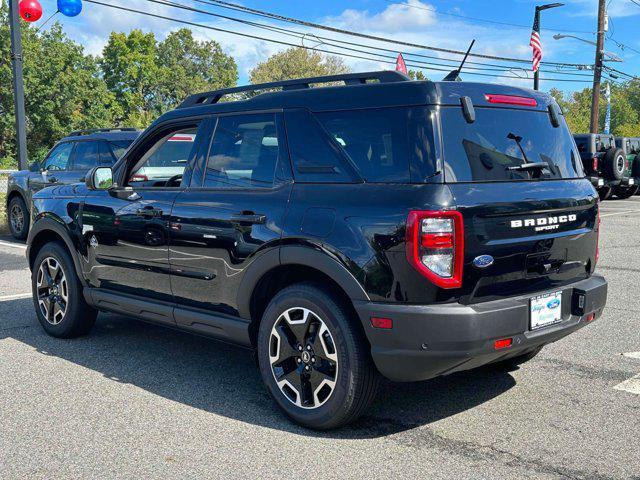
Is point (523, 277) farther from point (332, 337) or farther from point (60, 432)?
point (60, 432)

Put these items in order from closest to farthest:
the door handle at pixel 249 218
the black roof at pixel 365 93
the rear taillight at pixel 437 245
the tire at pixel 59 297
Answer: the rear taillight at pixel 437 245 → the black roof at pixel 365 93 → the door handle at pixel 249 218 → the tire at pixel 59 297

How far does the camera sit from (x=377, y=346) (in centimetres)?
354

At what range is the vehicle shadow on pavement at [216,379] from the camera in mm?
4098

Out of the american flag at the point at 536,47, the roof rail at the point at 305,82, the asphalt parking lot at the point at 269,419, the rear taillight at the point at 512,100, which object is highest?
the american flag at the point at 536,47

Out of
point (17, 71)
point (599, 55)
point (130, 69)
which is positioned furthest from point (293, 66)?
point (17, 71)

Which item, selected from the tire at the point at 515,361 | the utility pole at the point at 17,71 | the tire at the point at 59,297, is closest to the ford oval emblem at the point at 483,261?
the tire at the point at 515,361

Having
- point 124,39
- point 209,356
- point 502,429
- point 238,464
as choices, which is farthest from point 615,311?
point 124,39

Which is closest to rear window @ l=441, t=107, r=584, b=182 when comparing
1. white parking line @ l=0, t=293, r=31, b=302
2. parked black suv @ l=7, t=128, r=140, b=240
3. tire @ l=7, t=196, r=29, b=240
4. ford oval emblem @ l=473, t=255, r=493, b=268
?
ford oval emblem @ l=473, t=255, r=493, b=268

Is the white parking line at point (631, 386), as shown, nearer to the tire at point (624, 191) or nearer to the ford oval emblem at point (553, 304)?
the ford oval emblem at point (553, 304)

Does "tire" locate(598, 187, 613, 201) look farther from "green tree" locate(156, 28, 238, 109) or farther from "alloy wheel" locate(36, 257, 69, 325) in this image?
"green tree" locate(156, 28, 238, 109)

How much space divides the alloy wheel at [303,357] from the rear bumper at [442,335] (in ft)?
1.13

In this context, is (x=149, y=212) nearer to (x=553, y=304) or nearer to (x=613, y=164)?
(x=553, y=304)

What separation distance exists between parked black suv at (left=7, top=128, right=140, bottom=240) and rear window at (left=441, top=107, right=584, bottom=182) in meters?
7.89

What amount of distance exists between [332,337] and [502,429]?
3.62 feet
